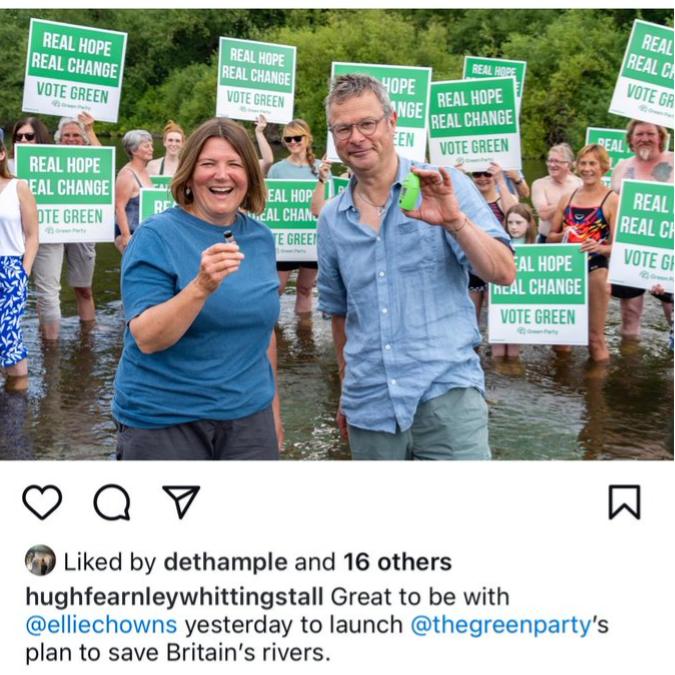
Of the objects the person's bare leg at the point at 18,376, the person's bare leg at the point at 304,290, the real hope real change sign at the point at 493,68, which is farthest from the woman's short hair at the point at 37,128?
the real hope real change sign at the point at 493,68

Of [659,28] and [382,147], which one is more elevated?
[659,28]

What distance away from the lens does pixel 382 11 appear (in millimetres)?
43344

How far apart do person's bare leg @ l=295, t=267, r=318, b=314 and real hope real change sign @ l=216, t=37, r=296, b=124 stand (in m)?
1.40

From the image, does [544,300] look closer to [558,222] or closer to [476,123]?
[558,222]

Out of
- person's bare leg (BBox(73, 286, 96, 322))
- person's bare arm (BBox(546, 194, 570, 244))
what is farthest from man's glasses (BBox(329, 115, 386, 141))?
person's bare leg (BBox(73, 286, 96, 322))

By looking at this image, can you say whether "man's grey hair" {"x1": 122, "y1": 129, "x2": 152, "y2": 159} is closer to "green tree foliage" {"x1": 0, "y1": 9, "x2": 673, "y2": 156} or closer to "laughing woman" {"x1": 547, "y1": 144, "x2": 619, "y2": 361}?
"laughing woman" {"x1": 547, "y1": 144, "x2": 619, "y2": 361}

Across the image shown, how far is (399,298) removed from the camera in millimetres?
3514

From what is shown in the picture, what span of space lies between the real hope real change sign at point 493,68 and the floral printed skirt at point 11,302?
16.9 ft

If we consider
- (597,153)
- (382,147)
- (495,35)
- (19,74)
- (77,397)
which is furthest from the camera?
(495,35)

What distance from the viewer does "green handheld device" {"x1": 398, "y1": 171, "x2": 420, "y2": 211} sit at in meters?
3.28

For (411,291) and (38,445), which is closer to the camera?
(411,291)

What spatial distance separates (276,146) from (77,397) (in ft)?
113

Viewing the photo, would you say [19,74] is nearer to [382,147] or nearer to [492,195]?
[492,195]
